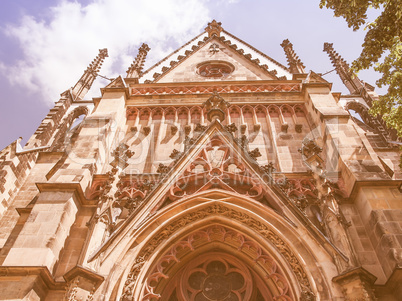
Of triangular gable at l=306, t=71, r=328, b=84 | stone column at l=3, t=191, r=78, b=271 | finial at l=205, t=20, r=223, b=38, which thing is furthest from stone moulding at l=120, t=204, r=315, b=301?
finial at l=205, t=20, r=223, b=38

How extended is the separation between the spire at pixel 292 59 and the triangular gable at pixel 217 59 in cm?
57

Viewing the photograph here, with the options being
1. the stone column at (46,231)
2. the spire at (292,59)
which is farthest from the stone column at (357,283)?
the spire at (292,59)

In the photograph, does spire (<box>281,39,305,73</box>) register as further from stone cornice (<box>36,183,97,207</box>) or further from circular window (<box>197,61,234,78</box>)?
stone cornice (<box>36,183,97,207</box>)

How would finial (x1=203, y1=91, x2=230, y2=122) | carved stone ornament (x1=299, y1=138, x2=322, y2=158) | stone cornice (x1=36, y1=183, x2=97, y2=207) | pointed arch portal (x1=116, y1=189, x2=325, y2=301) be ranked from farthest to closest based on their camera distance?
finial (x1=203, y1=91, x2=230, y2=122)
carved stone ornament (x1=299, y1=138, x2=322, y2=158)
stone cornice (x1=36, y1=183, x2=97, y2=207)
pointed arch portal (x1=116, y1=189, x2=325, y2=301)

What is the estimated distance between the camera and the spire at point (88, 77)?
21.3 meters

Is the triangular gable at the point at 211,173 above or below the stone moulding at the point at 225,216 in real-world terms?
above

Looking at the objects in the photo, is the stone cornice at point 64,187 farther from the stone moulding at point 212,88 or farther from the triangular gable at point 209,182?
the stone moulding at point 212,88

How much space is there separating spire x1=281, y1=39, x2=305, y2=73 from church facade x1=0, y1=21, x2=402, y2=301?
3.07m

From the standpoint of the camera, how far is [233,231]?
8.96 m

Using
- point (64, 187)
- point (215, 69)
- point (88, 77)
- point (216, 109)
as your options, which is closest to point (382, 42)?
point (216, 109)

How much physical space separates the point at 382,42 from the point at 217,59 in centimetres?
1084

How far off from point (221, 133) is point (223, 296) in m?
4.77

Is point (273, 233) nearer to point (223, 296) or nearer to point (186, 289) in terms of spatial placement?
point (223, 296)

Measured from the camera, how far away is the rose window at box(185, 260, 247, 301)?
8.51 meters
